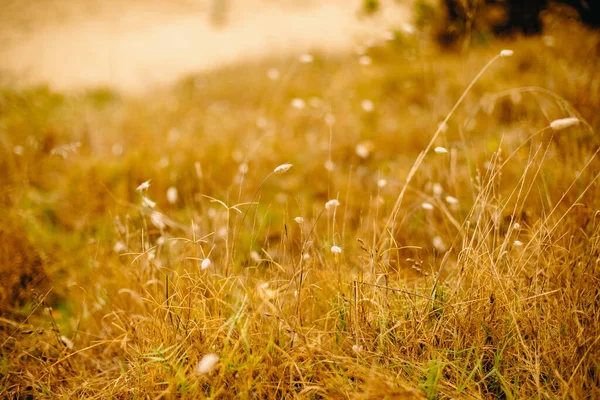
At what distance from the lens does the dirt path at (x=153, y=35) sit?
7.59 meters

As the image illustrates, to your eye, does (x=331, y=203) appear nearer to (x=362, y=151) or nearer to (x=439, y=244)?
(x=439, y=244)

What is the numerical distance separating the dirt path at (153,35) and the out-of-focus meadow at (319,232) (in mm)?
1636

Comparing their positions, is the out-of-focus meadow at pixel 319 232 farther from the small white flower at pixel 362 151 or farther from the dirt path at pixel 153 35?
the dirt path at pixel 153 35

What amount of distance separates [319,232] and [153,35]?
12.2m

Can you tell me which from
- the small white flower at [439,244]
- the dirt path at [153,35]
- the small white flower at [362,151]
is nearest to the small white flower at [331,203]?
the small white flower at [439,244]

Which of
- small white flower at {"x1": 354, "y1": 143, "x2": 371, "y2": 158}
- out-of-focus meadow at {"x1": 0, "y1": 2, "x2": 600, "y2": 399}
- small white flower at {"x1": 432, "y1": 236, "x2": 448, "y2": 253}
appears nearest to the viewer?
out-of-focus meadow at {"x1": 0, "y1": 2, "x2": 600, "y2": 399}

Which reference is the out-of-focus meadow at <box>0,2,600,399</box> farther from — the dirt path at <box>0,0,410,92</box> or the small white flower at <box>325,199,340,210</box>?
the dirt path at <box>0,0,410,92</box>

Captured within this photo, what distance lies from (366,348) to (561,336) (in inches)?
24.9

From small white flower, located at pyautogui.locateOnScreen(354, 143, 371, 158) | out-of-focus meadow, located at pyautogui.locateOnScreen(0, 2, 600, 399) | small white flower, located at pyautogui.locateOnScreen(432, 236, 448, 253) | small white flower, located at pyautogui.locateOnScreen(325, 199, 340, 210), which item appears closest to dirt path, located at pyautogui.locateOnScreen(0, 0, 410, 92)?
out-of-focus meadow, located at pyautogui.locateOnScreen(0, 2, 600, 399)

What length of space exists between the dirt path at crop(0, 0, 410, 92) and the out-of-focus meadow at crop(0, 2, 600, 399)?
1.64 meters

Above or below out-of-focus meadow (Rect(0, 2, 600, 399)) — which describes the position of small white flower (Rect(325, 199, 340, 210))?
above

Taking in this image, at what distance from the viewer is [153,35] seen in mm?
11742

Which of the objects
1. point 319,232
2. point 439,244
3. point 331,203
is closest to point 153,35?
point 319,232

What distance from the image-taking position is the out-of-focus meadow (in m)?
1.15
